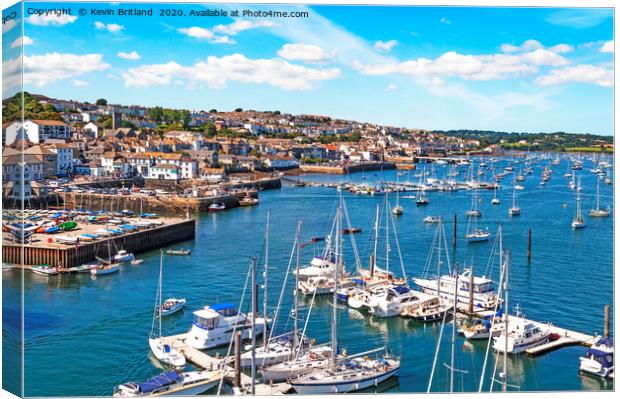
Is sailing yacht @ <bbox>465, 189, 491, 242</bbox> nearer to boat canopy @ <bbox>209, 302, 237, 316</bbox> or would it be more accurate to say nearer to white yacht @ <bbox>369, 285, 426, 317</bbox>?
white yacht @ <bbox>369, 285, 426, 317</bbox>

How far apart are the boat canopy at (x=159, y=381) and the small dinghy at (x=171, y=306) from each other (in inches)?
85.6

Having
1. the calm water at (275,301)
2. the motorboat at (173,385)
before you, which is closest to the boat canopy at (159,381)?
the motorboat at (173,385)

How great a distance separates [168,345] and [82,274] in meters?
3.89

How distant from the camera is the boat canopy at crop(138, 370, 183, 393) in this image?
471cm

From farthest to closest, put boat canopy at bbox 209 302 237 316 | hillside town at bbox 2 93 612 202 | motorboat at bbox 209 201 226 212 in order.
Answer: hillside town at bbox 2 93 612 202 → motorboat at bbox 209 201 226 212 → boat canopy at bbox 209 302 237 316

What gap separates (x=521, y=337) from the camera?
20.2ft

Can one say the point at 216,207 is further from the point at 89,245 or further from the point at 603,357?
the point at 603,357

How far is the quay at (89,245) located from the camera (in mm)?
9328

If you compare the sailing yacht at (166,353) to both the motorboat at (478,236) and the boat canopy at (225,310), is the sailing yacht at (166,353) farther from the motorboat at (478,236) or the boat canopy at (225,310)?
the motorboat at (478,236)

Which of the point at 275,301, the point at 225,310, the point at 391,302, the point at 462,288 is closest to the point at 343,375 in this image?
the point at 225,310

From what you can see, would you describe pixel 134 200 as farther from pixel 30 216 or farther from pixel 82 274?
pixel 82 274

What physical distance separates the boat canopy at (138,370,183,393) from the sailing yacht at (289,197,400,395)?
0.86 meters

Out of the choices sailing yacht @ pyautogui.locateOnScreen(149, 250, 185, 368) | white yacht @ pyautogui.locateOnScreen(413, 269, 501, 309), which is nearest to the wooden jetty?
sailing yacht @ pyautogui.locateOnScreen(149, 250, 185, 368)

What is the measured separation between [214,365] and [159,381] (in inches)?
26.4
